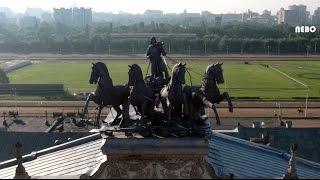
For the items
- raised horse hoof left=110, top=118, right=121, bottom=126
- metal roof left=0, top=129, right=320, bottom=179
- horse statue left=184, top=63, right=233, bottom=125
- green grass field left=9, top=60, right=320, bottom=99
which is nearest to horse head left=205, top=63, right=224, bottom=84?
horse statue left=184, top=63, right=233, bottom=125

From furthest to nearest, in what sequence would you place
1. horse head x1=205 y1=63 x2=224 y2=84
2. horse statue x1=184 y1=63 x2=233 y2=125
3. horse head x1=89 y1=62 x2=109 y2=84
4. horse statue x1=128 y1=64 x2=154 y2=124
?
1. horse head x1=205 y1=63 x2=224 y2=84
2. horse statue x1=184 y1=63 x2=233 y2=125
3. horse head x1=89 y1=62 x2=109 y2=84
4. horse statue x1=128 y1=64 x2=154 y2=124

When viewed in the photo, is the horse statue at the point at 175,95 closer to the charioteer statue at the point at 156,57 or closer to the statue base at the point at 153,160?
the statue base at the point at 153,160

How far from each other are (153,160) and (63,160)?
5.15m

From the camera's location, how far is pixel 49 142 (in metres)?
25.5

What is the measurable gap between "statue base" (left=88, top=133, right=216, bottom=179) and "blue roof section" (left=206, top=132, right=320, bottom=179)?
0.95 m

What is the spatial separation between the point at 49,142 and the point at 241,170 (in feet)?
37.8

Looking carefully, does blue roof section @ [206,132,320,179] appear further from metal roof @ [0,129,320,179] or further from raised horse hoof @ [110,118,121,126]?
raised horse hoof @ [110,118,121,126]

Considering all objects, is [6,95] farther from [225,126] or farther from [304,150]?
[304,150]

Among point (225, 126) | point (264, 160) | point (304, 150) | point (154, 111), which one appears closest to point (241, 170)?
point (264, 160)

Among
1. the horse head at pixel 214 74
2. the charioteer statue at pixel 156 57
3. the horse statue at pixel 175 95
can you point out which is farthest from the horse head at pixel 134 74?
the charioteer statue at pixel 156 57

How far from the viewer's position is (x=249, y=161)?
18688 millimetres

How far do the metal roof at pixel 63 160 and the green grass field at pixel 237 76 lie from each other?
4123 centimetres

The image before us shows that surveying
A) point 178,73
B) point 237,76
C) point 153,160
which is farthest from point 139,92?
point 237,76

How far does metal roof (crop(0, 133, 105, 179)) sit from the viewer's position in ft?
57.4
